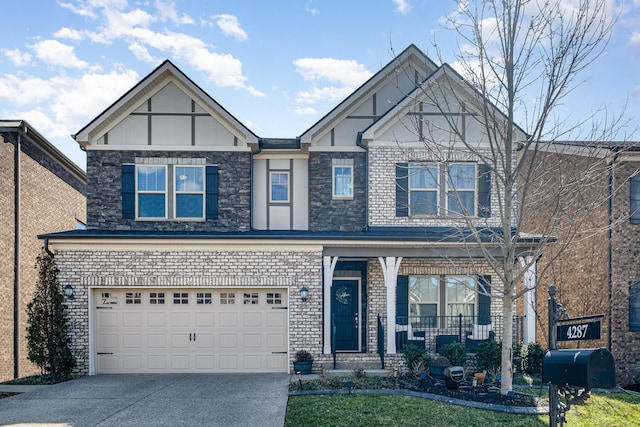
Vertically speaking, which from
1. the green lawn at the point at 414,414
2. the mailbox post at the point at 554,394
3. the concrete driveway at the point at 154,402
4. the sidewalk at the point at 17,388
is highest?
the mailbox post at the point at 554,394

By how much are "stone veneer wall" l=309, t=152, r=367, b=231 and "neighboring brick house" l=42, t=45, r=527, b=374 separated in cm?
4

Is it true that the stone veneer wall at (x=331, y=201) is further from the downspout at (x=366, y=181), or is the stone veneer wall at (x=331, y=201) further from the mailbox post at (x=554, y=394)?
the mailbox post at (x=554, y=394)

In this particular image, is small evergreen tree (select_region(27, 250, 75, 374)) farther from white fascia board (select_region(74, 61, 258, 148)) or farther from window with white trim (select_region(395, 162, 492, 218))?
window with white trim (select_region(395, 162, 492, 218))

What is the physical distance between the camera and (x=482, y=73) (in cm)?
970

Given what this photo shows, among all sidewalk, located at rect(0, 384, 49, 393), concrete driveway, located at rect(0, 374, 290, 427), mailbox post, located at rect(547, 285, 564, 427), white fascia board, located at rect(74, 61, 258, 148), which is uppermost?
white fascia board, located at rect(74, 61, 258, 148)

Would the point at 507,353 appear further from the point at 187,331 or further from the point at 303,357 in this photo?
the point at 187,331

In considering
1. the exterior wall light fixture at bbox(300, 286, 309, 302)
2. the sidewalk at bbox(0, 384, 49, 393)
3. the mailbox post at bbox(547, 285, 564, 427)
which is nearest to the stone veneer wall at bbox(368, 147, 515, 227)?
the exterior wall light fixture at bbox(300, 286, 309, 302)

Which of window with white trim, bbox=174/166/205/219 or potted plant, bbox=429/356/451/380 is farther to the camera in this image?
window with white trim, bbox=174/166/205/219

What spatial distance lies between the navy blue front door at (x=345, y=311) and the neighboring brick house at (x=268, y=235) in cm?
3

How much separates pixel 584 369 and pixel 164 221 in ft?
38.0

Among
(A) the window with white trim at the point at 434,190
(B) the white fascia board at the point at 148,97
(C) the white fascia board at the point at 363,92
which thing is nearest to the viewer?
(B) the white fascia board at the point at 148,97

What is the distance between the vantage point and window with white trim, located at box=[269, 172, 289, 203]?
15039 millimetres

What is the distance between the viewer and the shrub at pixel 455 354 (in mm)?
11531

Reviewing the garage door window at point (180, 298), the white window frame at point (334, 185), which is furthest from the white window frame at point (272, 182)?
the garage door window at point (180, 298)
